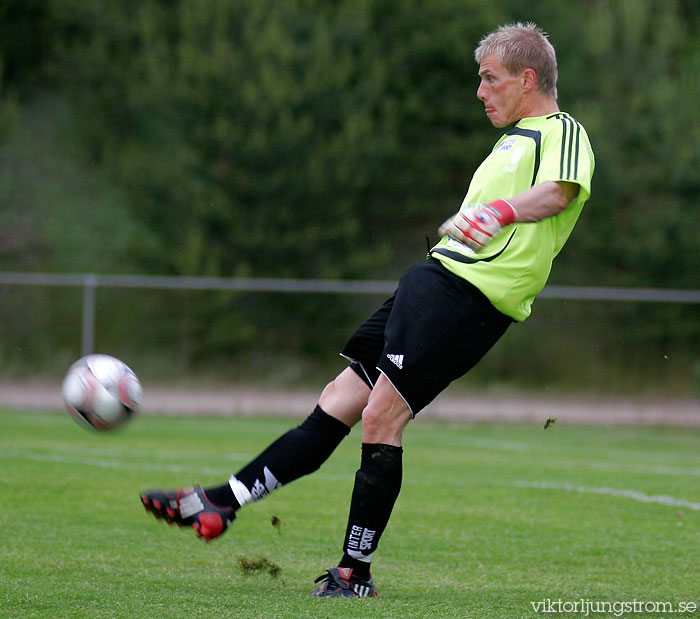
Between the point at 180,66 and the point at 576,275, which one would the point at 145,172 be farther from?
the point at 576,275

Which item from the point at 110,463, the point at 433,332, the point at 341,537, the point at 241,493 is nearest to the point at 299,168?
the point at 110,463

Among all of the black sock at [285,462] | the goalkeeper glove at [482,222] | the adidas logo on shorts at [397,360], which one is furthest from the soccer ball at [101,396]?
the goalkeeper glove at [482,222]

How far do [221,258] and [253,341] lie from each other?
318 centimetres

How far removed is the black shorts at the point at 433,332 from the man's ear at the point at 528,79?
75 cm

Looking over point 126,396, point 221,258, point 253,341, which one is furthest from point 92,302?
point 126,396

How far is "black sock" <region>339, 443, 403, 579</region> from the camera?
12.7ft

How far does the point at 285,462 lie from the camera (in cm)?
406

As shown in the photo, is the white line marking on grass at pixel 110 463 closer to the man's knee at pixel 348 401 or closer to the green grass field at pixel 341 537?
the green grass field at pixel 341 537

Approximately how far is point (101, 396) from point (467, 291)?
4.93 feet

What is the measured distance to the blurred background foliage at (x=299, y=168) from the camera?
52.1 feet

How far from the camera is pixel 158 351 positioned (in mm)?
16125

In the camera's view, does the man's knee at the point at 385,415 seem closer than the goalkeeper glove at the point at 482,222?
No

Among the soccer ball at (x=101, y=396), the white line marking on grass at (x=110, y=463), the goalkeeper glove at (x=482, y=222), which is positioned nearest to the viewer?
the goalkeeper glove at (x=482, y=222)

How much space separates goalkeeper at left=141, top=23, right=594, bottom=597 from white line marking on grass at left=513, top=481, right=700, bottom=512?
319 centimetres
